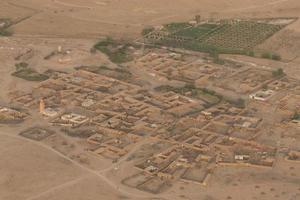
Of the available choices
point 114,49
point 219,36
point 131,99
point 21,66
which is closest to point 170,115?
point 131,99

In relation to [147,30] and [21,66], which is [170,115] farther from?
[147,30]

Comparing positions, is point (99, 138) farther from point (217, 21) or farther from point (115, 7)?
point (115, 7)

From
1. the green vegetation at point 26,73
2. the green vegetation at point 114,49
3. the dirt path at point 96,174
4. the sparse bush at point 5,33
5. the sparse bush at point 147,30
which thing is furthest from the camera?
the sparse bush at point 5,33

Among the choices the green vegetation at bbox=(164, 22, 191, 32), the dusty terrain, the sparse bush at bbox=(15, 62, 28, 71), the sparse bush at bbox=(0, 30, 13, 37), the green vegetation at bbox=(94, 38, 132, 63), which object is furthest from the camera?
the green vegetation at bbox=(164, 22, 191, 32)

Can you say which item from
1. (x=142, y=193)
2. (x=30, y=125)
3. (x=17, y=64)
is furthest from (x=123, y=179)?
(x=17, y=64)

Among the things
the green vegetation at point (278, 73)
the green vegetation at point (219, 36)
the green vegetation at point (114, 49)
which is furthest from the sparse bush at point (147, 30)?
the green vegetation at point (278, 73)

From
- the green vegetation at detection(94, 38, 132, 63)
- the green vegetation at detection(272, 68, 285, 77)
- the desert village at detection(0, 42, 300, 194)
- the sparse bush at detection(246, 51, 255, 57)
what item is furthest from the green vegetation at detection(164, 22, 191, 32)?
the green vegetation at detection(272, 68, 285, 77)

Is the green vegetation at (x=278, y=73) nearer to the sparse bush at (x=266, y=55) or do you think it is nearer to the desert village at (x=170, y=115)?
the desert village at (x=170, y=115)

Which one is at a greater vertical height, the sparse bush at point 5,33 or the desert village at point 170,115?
the sparse bush at point 5,33

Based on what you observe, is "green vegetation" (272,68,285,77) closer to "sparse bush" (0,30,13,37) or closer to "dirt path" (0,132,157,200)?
"dirt path" (0,132,157,200)
